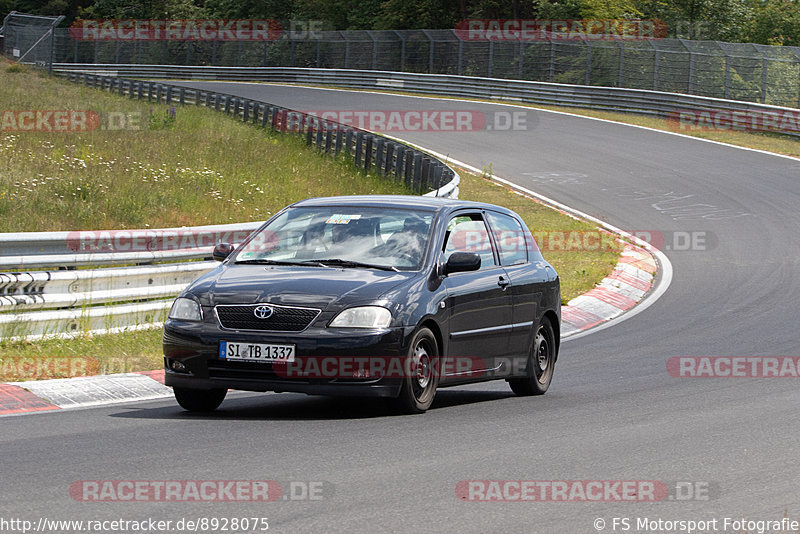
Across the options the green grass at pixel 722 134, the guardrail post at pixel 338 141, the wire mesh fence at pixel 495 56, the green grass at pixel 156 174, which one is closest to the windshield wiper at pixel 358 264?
the green grass at pixel 156 174

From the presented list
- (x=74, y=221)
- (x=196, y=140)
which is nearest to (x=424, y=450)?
(x=74, y=221)

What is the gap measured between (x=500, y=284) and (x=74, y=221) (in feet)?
35.2

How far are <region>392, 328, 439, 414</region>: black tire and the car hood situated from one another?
45 centimetres

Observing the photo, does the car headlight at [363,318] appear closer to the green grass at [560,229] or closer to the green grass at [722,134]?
the green grass at [560,229]

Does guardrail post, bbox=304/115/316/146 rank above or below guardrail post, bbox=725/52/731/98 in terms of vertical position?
below

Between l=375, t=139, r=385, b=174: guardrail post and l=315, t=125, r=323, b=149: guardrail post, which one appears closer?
l=375, t=139, r=385, b=174: guardrail post

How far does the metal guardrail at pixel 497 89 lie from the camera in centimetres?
3939

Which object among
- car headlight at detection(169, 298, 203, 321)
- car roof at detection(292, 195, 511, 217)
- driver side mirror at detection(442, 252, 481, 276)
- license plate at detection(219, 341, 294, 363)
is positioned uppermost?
car roof at detection(292, 195, 511, 217)

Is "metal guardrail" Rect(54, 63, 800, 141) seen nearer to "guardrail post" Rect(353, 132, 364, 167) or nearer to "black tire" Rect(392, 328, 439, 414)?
"guardrail post" Rect(353, 132, 364, 167)

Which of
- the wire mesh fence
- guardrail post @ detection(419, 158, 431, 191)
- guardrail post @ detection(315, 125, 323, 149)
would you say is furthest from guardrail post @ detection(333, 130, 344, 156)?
the wire mesh fence

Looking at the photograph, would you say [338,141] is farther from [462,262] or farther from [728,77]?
[462,262]

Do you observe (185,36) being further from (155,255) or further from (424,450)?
(424,450)

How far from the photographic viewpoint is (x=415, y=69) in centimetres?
5634

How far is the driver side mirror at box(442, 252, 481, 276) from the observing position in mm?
8961
